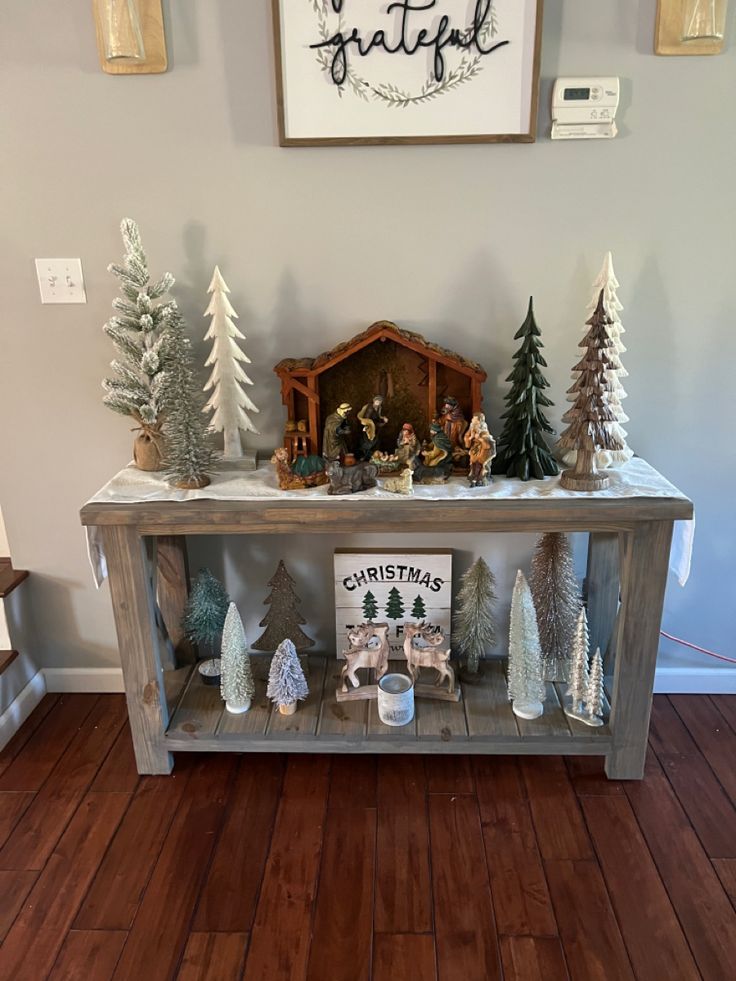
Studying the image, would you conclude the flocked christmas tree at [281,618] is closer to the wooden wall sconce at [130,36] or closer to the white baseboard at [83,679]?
the white baseboard at [83,679]

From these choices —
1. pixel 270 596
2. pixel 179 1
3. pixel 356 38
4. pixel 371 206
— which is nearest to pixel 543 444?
pixel 371 206

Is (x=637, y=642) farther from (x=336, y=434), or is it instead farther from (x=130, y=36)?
(x=130, y=36)

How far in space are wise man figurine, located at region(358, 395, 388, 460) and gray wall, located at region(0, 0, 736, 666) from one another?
0.83 ft

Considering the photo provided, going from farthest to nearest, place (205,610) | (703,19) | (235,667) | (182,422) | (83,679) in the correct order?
(83,679)
(205,610)
(235,667)
(182,422)
(703,19)

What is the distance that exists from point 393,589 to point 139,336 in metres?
0.99

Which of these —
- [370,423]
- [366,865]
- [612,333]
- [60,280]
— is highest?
[60,280]

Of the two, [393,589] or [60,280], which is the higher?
[60,280]

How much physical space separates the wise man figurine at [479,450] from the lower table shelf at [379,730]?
0.65m

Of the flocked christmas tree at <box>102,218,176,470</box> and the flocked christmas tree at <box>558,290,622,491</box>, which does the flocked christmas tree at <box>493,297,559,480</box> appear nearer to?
the flocked christmas tree at <box>558,290,622,491</box>

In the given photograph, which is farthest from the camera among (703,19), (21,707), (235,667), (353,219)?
(21,707)

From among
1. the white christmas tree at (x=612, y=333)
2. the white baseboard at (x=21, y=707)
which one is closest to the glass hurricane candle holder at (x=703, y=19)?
the white christmas tree at (x=612, y=333)

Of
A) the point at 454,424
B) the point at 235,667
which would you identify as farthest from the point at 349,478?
the point at 235,667

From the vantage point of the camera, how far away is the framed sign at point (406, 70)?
1.67 metres

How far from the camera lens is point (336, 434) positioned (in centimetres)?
183
